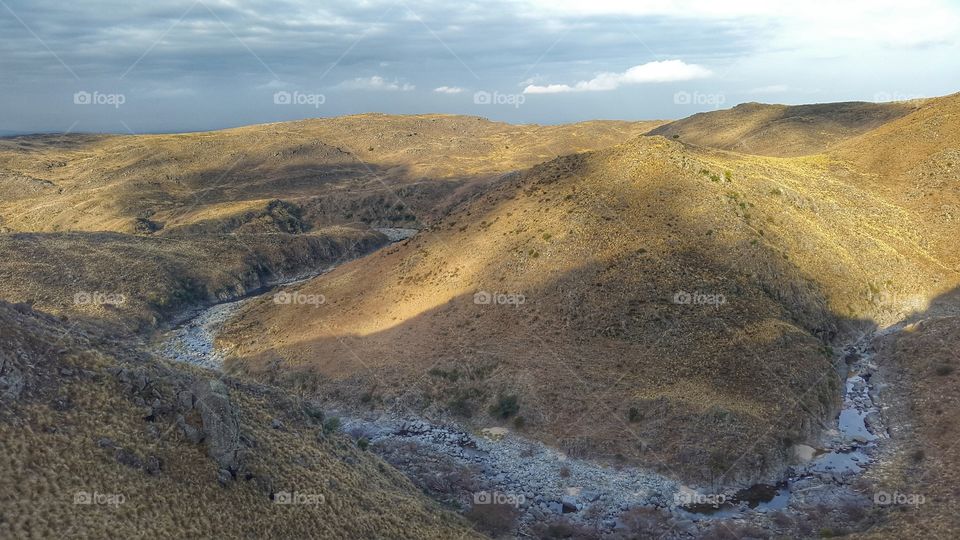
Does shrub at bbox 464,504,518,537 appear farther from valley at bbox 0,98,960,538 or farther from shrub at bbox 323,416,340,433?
shrub at bbox 323,416,340,433

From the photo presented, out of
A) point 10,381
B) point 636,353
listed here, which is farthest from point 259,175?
point 10,381

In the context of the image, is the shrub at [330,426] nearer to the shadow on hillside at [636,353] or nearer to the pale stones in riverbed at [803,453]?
the shadow on hillside at [636,353]

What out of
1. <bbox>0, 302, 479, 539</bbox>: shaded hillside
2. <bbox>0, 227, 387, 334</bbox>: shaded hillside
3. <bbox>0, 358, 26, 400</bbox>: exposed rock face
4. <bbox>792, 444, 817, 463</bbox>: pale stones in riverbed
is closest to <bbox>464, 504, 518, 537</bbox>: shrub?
<bbox>0, 302, 479, 539</bbox>: shaded hillside

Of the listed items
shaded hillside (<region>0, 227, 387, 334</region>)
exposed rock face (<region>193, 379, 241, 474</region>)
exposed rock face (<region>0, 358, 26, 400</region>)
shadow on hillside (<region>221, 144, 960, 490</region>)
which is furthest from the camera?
shaded hillside (<region>0, 227, 387, 334</region>)

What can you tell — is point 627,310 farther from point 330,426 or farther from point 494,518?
point 330,426

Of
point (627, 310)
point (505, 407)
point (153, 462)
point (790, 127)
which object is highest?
point (790, 127)

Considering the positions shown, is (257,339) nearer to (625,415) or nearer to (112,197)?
(625,415)
